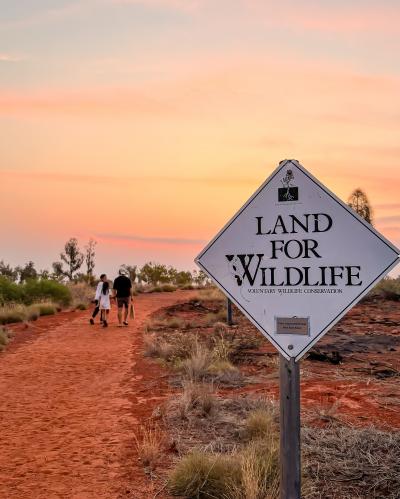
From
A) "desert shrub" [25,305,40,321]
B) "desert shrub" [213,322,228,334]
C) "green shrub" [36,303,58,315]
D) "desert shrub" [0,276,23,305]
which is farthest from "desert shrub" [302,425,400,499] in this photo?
"desert shrub" [0,276,23,305]

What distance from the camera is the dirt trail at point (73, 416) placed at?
6070 mm

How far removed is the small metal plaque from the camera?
11.6 feet

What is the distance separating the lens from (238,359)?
14.0 m

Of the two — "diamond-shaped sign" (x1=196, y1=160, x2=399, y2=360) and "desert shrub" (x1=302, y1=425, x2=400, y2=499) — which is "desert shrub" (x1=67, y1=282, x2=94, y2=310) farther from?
"diamond-shaped sign" (x1=196, y1=160, x2=399, y2=360)

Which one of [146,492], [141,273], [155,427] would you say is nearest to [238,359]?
[155,427]

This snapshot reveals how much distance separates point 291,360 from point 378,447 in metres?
3.63

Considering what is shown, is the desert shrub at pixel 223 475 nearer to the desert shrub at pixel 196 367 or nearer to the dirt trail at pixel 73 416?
the dirt trail at pixel 73 416

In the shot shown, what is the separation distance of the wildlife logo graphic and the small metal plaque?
0.71 metres

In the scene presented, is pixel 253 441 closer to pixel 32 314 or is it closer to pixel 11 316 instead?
pixel 11 316

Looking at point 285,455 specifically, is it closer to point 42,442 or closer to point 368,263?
point 368,263

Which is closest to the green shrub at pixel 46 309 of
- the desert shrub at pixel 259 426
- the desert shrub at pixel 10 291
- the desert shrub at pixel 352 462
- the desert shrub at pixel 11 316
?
the desert shrub at pixel 11 316

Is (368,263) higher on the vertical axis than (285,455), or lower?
higher

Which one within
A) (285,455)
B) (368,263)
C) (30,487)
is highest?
(368,263)

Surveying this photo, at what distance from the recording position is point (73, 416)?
29.0 ft
